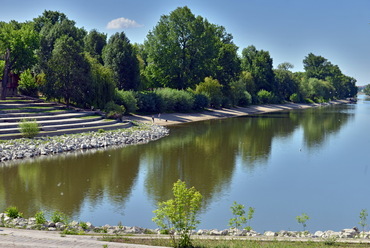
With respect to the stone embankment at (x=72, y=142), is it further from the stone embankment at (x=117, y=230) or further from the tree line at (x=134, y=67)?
the stone embankment at (x=117, y=230)

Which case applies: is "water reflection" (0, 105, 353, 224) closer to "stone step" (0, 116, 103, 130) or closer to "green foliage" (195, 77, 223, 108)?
"stone step" (0, 116, 103, 130)

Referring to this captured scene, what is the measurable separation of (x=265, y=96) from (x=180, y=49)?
50.4m

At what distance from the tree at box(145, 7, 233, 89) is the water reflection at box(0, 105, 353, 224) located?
40.3 m

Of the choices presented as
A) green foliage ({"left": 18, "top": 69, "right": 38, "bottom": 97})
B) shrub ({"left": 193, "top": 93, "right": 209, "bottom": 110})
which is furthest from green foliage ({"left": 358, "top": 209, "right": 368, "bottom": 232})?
shrub ({"left": 193, "top": 93, "right": 209, "bottom": 110})

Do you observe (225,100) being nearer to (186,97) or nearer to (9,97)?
(186,97)

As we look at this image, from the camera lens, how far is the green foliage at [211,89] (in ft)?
336

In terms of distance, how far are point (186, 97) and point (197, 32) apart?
18449mm

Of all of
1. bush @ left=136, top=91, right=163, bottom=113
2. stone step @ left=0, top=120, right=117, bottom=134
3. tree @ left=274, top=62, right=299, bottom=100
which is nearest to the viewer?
stone step @ left=0, top=120, right=117, bottom=134

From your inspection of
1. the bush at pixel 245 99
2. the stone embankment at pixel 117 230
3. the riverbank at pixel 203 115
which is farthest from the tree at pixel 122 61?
the stone embankment at pixel 117 230

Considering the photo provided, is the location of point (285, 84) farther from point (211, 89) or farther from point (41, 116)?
point (41, 116)

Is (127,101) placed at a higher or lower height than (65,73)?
lower

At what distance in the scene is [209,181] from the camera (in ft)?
113

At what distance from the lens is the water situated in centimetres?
2606

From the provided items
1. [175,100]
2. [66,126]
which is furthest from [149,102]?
[66,126]
